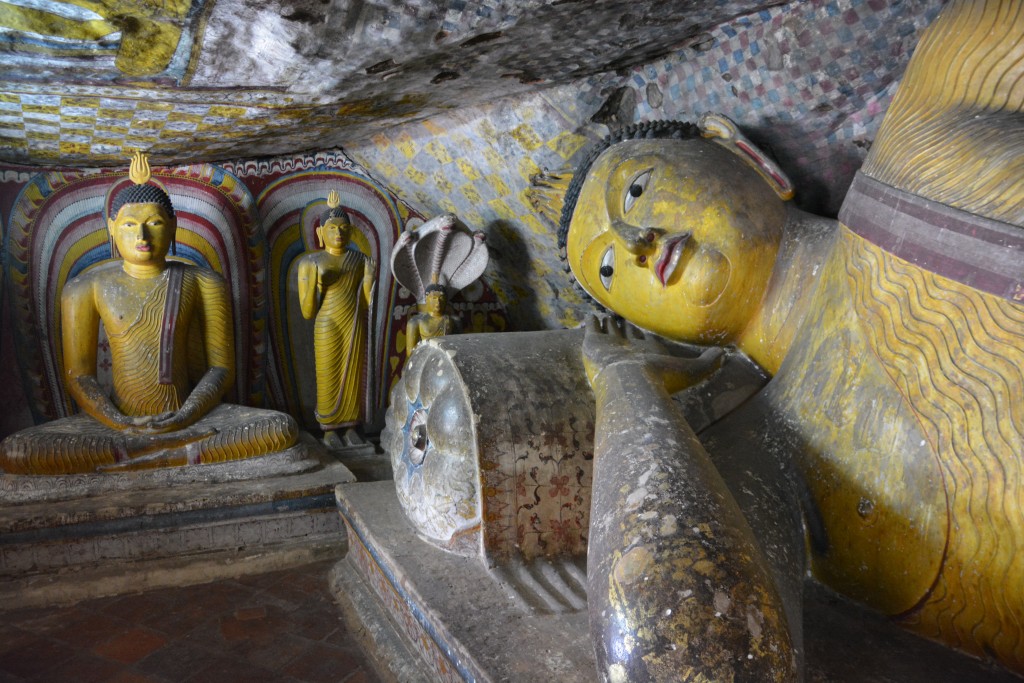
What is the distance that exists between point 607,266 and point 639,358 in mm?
409

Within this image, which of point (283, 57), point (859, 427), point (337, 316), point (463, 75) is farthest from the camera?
point (337, 316)

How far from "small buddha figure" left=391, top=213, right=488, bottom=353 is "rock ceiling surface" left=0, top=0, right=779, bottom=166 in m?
0.71

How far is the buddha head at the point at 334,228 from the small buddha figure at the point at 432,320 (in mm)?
593

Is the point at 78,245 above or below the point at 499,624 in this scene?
above

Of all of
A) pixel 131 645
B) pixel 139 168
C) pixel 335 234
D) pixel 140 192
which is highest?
pixel 139 168

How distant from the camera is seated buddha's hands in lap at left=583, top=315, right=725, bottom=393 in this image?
2.01 metres

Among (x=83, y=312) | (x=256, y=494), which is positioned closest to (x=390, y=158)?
(x=83, y=312)

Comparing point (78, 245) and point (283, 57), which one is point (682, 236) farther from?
point (78, 245)

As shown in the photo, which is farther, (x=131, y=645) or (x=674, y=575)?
(x=131, y=645)

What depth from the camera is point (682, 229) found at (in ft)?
7.09

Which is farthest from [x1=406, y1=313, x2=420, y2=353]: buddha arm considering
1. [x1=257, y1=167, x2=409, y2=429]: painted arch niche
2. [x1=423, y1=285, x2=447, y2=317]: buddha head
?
[x1=257, y1=167, x2=409, y2=429]: painted arch niche

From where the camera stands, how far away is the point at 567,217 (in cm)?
261

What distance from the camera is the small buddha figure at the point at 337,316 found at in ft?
15.4

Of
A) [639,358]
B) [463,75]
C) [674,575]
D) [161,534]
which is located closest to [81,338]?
[161,534]
